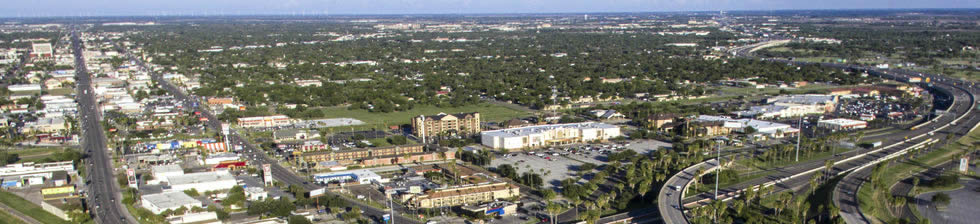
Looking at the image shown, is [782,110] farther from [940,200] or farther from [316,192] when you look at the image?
[316,192]

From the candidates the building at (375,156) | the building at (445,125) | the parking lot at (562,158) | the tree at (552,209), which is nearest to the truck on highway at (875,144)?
the parking lot at (562,158)

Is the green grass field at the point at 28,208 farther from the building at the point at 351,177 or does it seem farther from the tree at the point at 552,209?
the tree at the point at 552,209

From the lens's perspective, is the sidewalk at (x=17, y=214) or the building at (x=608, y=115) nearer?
the sidewalk at (x=17, y=214)

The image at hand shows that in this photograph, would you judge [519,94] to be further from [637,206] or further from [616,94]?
[637,206]

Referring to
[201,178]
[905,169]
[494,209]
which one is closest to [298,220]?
[494,209]

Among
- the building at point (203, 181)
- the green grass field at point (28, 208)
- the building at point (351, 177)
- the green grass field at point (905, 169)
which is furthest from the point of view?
the building at point (351, 177)

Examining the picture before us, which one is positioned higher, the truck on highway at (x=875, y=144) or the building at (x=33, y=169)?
the building at (x=33, y=169)

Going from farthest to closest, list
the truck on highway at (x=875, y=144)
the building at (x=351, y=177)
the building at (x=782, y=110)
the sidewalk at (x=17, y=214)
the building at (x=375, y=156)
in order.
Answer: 1. the building at (x=782, y=110)
2. the truck on highway at (x=875, y=144)
3. the building at (x=375, y=156)
4. the building at (x=351, y=177)
5. the sidewalk at (x=17, y=214)

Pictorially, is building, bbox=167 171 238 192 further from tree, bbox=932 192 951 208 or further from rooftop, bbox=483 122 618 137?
tree, bbox=932 192 951 208
